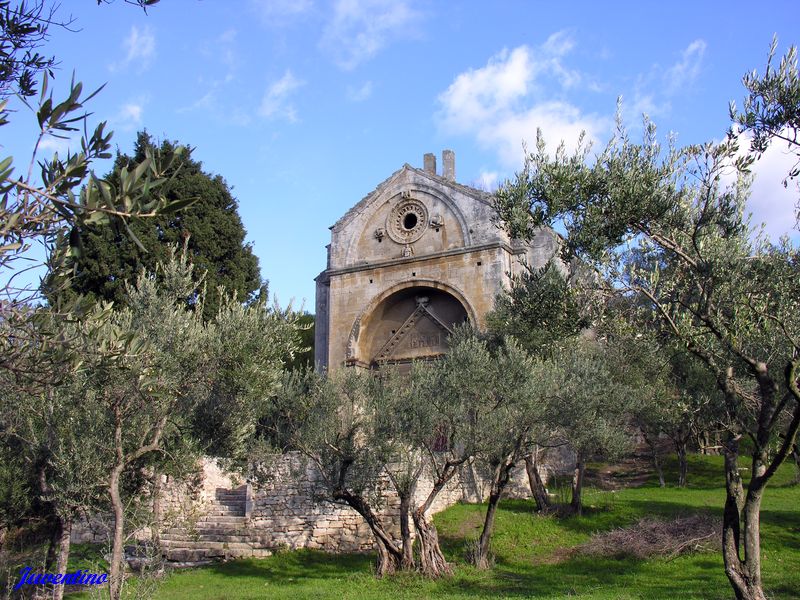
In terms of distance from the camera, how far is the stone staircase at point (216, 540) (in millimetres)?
17031

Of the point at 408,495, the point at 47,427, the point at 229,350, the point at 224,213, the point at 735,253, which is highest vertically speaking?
the point at 224,213

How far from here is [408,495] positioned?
14906 mm

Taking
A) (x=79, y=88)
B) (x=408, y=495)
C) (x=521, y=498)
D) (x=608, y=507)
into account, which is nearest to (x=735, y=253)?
(x=79, y=88)

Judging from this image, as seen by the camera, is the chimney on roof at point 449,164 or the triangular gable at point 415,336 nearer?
Result: the triangular gable at point 415,336

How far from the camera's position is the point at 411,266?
26859 mm

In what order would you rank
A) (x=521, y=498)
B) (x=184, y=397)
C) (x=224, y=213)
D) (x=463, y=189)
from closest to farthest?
(x=184, y=397) < (x=521, y=498) < (x=224, y=213) < (x=463, y=189)

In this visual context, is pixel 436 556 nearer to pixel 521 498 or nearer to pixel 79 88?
pixel 521 498

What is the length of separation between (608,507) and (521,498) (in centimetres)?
279

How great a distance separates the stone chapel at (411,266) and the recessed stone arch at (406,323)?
38 mm

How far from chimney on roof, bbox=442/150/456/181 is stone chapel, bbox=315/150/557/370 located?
0.46ft

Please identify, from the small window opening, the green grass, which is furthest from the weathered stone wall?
A: the small window opening

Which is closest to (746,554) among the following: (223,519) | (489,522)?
(489,522)

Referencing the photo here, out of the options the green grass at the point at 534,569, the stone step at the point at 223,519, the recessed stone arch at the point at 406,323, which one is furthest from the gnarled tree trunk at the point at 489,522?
the recessed stone arch at the point at 406,323
